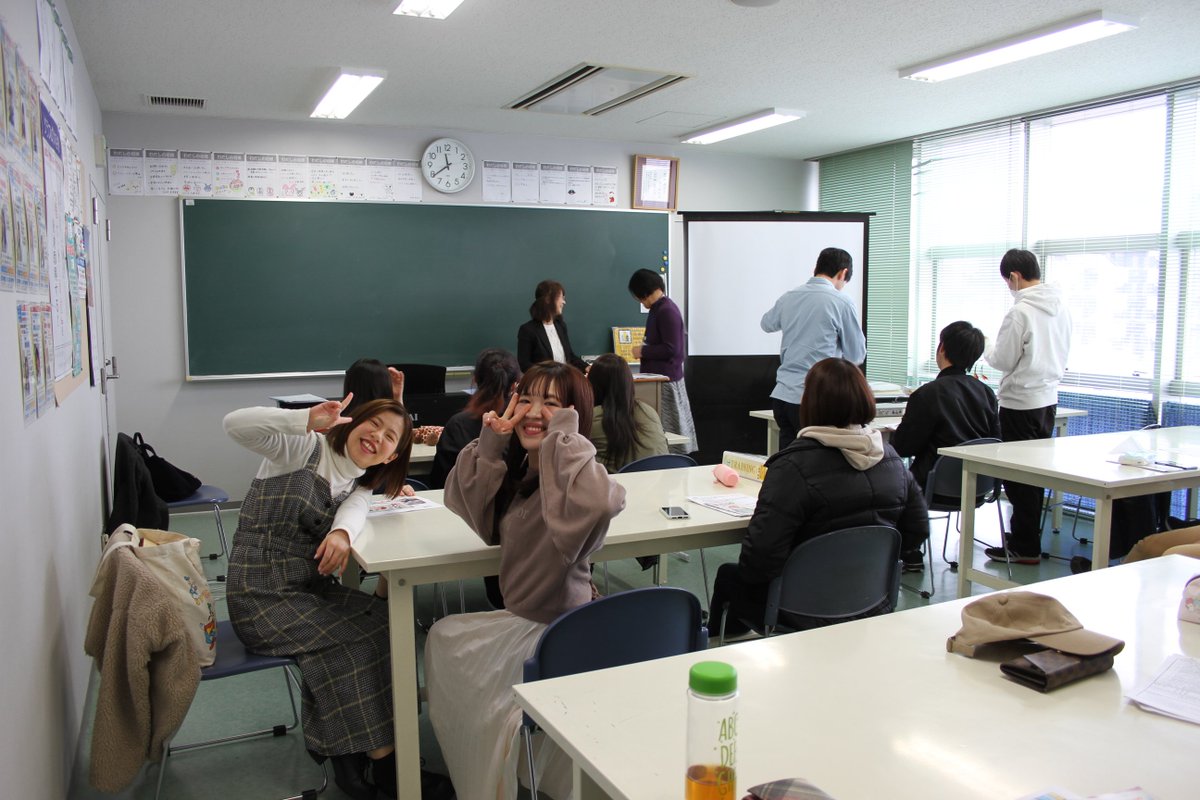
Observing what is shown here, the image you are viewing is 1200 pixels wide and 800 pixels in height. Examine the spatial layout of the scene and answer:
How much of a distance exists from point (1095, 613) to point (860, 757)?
0.87m

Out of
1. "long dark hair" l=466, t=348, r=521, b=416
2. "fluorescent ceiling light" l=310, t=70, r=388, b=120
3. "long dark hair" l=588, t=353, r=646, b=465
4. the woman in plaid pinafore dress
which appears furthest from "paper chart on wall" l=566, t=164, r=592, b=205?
the woman in plaid pinafore dress

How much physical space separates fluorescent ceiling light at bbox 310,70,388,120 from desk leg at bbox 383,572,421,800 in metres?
3.39

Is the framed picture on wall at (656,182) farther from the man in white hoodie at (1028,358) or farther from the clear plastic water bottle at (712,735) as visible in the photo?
the clear plastic water bottle at (712,735)

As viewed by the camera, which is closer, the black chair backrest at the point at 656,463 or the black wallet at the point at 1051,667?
the black wallet at the point at 1051,667

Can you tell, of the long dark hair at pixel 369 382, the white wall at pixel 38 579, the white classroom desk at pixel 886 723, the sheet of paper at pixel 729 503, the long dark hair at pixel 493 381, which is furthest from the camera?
the long dark hair at pixel 493 381

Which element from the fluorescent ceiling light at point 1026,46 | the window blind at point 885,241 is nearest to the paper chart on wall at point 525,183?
the window blind at point 885,241

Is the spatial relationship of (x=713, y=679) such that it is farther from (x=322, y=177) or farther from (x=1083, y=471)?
(x=322, y=177)

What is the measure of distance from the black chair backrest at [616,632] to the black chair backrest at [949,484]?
8.45ft

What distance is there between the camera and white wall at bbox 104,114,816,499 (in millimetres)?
5574

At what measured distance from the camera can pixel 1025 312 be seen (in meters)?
4.75

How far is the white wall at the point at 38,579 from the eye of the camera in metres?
1.70

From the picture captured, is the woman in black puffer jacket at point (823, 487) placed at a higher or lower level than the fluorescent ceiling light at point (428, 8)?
lower

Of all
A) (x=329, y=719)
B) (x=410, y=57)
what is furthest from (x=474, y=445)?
(x=410, y=57)

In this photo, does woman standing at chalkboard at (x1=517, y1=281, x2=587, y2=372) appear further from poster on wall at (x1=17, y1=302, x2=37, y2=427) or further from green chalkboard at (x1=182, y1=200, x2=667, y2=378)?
poster on wall at (x1=17, y1=302, x2=37, y2=427)
